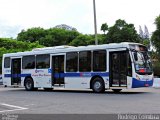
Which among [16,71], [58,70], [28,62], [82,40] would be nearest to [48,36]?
[82,40]

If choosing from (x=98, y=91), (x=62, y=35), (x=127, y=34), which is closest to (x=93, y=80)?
(x=98, y=91)

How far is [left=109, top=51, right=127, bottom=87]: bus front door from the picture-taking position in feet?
70.7

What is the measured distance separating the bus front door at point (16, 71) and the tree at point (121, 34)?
43.5m

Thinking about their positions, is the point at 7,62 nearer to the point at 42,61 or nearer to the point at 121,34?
the point at 42,61

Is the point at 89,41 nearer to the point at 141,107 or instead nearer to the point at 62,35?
the point at 62,35

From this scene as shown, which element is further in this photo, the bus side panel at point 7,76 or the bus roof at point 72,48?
the bus side panel at point 7,76

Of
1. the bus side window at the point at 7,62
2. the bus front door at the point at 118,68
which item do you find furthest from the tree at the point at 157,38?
the bus front door at the point at 118,68

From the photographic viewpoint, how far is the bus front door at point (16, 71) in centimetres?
2883

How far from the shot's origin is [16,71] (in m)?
29.0

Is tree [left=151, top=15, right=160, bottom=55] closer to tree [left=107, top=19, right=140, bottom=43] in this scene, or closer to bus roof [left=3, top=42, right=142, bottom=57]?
tree [left=107, top=19, right=140, bottom=43]

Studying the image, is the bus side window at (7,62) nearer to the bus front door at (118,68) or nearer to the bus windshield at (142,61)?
the bus front door at (118,68)

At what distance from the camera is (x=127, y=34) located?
7225 cm

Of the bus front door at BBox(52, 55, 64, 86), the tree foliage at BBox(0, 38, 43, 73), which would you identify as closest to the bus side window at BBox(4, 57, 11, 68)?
the bus front door at BBox(52, 55, 64, 86)

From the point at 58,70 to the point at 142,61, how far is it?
19.9 ft
